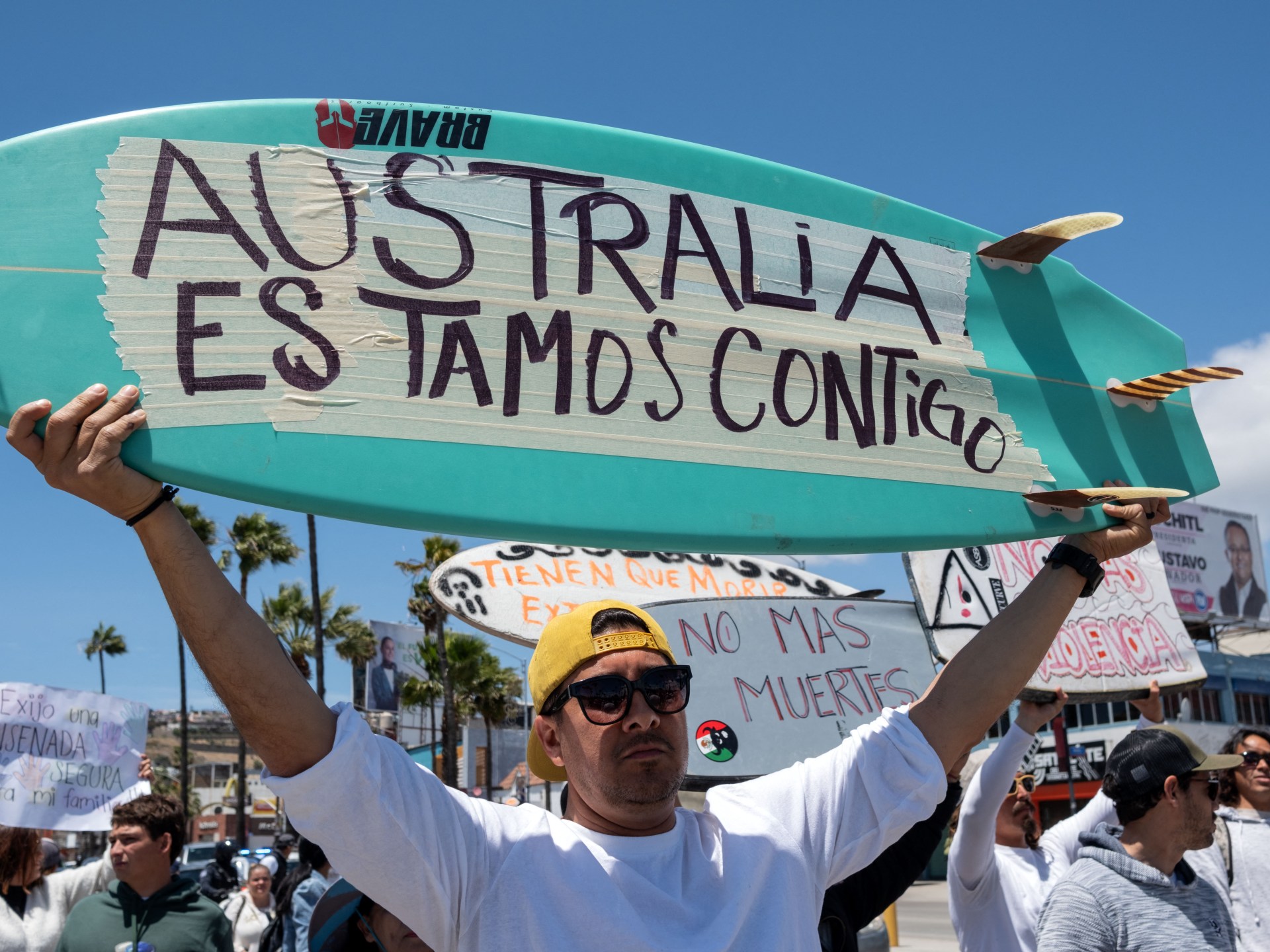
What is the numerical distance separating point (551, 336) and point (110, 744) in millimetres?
6776

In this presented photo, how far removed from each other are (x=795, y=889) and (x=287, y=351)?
139 cm

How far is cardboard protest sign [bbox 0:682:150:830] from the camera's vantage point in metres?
6.97

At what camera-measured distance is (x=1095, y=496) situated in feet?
8.46

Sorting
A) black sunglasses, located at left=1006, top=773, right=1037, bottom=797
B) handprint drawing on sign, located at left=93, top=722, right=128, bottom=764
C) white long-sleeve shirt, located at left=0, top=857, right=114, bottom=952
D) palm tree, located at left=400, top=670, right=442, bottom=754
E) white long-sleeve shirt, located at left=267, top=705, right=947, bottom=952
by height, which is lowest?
palm tree, located at left=400, top=670, right=442, bottom=754

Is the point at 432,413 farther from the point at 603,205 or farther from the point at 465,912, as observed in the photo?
the point at 465,912

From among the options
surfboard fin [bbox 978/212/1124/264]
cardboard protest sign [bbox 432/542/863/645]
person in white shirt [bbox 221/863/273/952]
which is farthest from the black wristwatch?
person in white shirt [bbox 221/863/273/952]

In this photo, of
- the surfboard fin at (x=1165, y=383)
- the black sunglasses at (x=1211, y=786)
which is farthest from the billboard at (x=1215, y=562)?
the surfboard fin at (x=1165, y=383)

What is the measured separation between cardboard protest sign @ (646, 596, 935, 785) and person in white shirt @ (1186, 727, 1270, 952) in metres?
1.32

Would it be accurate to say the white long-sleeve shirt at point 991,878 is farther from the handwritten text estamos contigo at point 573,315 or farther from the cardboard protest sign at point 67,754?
the cardboard protest sign at point 67,754

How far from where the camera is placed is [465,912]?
1.69 metres

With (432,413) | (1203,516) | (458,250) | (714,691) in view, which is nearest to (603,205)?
(458,250)

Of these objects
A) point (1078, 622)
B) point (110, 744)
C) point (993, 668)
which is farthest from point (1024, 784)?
point (110, 744)

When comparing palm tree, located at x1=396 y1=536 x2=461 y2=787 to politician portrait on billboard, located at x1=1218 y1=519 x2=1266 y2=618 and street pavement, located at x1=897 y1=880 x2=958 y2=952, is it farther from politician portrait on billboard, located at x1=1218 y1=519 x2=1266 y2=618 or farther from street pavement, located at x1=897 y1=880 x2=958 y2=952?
politician portrait on billboard, located at x1=1218 y1=519 x2=1266 y2=618

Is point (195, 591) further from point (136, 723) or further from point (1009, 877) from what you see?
point (136, 723)
